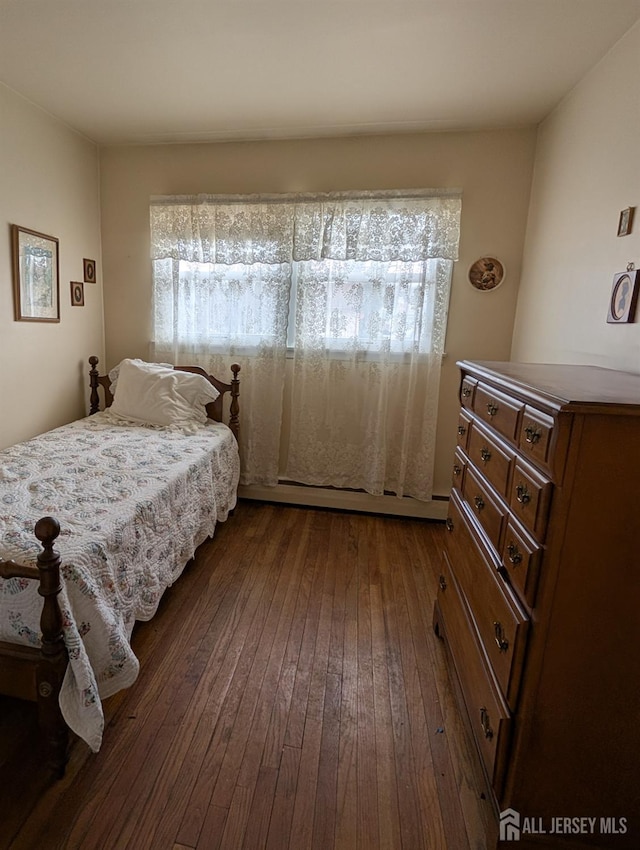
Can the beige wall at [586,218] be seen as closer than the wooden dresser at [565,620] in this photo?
No

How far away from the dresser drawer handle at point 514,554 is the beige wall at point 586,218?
35.1 inches

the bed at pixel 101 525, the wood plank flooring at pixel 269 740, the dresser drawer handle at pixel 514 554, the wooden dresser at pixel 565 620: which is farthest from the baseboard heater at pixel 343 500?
the dresser drawer handle at pixel 514 554

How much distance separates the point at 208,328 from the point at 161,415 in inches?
29.2

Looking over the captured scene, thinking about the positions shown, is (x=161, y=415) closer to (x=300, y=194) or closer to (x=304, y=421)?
(x=304, y=421)

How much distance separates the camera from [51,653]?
3.86ft

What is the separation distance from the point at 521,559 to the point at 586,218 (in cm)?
170

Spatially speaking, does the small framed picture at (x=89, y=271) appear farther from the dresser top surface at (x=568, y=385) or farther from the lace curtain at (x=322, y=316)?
the dresser top surface at (x=568, y=385)

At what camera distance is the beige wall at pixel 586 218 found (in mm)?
1633

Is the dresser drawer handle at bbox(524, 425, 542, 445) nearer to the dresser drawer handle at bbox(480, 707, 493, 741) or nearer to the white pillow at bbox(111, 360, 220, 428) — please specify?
the dresser drawer handle at bbox(480, 707, 493, 741)

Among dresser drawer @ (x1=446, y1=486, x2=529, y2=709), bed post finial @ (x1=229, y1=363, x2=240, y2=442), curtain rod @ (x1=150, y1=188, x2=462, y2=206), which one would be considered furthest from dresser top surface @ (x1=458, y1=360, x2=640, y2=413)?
bed post finial @ (x1=229, y1=363, x2=240, y2=442)

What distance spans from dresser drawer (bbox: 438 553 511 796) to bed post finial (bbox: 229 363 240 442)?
1792 mm

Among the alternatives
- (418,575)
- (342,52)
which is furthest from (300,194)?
(418,575)

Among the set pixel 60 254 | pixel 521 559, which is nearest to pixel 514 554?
pixel 521 559

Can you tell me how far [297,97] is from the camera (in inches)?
90.8
